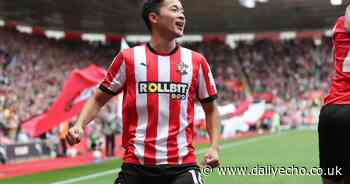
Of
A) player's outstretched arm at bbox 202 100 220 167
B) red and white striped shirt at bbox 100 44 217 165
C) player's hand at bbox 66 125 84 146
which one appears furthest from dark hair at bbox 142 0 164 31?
player's hand at bbox 66 125 84 146

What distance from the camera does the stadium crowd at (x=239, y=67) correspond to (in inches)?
1288

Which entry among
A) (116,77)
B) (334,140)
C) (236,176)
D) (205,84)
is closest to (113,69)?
(116,77)

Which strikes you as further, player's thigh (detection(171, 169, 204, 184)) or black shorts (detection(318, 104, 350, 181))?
black shorts (detection(318, 104, 350, 181))

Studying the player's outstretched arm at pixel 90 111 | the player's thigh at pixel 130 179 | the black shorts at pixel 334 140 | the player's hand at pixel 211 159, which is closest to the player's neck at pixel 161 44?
the player's outstretched arm at pixel 90 111

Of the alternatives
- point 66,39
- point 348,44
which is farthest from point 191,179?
point 66,39

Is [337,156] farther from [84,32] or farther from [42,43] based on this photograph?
[84,32]

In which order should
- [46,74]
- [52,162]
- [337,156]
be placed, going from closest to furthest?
[337,156] < [52,162] < [46,74]

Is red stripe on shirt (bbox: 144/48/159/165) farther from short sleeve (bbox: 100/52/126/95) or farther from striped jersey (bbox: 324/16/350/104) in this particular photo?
striped jersey (bbox: 324/16/350/104)

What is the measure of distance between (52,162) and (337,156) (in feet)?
47.5

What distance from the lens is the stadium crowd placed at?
32.7 m

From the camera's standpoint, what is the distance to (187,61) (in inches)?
171

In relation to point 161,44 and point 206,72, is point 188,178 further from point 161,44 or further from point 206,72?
point 161,44

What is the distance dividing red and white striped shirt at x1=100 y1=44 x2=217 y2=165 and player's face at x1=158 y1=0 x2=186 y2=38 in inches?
6.6

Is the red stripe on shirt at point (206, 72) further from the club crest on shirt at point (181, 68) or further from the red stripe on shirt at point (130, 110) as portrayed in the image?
the red stripe on shirt at point (130, 110)
